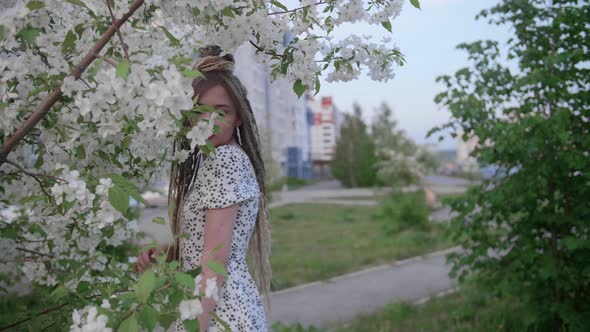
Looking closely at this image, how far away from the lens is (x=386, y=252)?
929 cm

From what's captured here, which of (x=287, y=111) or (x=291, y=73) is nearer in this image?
(x=291, y=73)

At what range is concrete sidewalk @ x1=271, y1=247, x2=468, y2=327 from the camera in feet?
18.9

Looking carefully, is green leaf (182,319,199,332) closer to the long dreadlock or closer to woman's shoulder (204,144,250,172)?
the long dreadlock

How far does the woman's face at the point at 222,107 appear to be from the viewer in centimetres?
197

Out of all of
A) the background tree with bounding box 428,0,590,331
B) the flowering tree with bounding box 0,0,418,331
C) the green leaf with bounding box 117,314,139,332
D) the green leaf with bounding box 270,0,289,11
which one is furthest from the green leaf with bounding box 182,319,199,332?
the background tree with bounding box 428,0,590,331

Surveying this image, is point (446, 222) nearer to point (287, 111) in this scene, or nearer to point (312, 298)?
point (312, 298)

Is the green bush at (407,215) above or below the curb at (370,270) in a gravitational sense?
above

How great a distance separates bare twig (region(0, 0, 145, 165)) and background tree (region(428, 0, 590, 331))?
3.00 meters

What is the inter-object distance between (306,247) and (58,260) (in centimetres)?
788

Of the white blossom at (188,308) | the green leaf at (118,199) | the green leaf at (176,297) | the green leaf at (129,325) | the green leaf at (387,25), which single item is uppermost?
the green leaf at (387,25)

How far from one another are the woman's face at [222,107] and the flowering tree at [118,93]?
19 centimetres

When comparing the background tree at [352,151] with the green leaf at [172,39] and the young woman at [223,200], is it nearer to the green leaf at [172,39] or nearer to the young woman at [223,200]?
the young woman at [223,200]

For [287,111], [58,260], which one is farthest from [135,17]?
[287,111]

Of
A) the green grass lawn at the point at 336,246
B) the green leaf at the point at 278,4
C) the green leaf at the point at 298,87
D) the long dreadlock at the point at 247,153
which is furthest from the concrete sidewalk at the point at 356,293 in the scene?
the green leaf at the point at 278,4
